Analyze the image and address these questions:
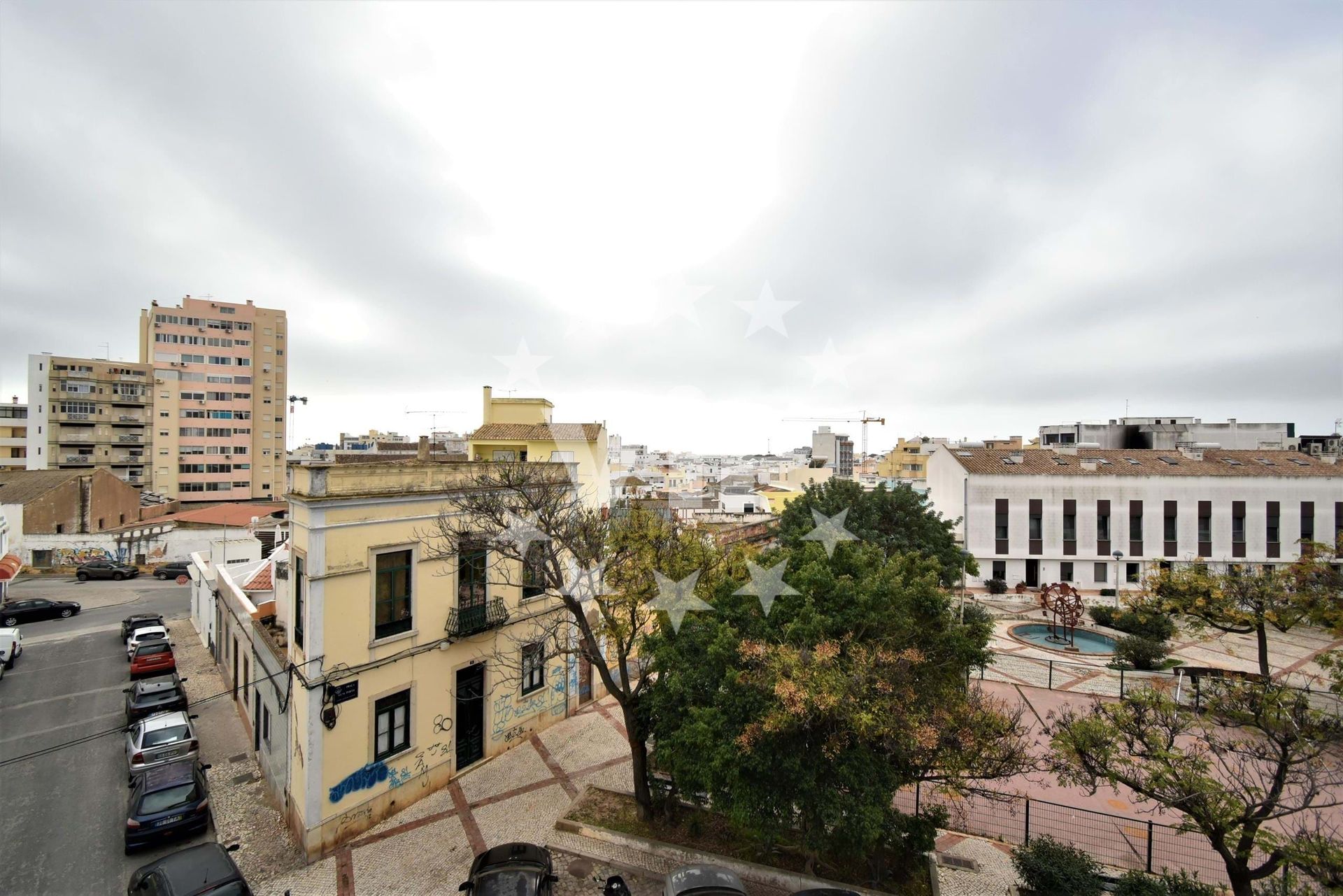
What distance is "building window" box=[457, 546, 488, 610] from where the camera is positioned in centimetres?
1213

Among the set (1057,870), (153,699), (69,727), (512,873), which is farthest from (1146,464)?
(69,727)

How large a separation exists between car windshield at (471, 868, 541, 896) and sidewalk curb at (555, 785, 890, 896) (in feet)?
6.15

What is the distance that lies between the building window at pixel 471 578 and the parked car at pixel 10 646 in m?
18.1

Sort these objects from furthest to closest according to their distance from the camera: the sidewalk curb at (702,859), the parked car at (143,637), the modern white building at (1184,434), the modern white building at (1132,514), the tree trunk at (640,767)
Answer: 1. the modern white building at (1184,434)
2. the modern white building at (1132,514)
3. the parked car at (143,637)
4. the tree trunk at (640,767)
5. the sidewalk curb at (702,859)

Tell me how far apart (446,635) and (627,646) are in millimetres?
4032

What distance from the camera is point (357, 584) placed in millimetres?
10258

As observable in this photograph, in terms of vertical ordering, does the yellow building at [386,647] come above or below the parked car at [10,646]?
above

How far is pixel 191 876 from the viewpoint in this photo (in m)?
7.88

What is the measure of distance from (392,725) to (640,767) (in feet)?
16.2

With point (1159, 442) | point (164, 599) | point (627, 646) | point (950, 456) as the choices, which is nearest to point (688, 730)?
point (627, 646)

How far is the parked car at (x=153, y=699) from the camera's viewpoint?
14.3 metres

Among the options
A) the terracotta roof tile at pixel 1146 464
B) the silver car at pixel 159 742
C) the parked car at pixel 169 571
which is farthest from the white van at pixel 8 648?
the terracotta roof tile at pixel 1146 464

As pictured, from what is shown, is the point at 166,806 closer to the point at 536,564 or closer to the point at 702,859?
the point at 536,564

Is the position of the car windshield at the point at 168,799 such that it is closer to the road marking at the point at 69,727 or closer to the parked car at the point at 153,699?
the parked car at the point at 153,699
